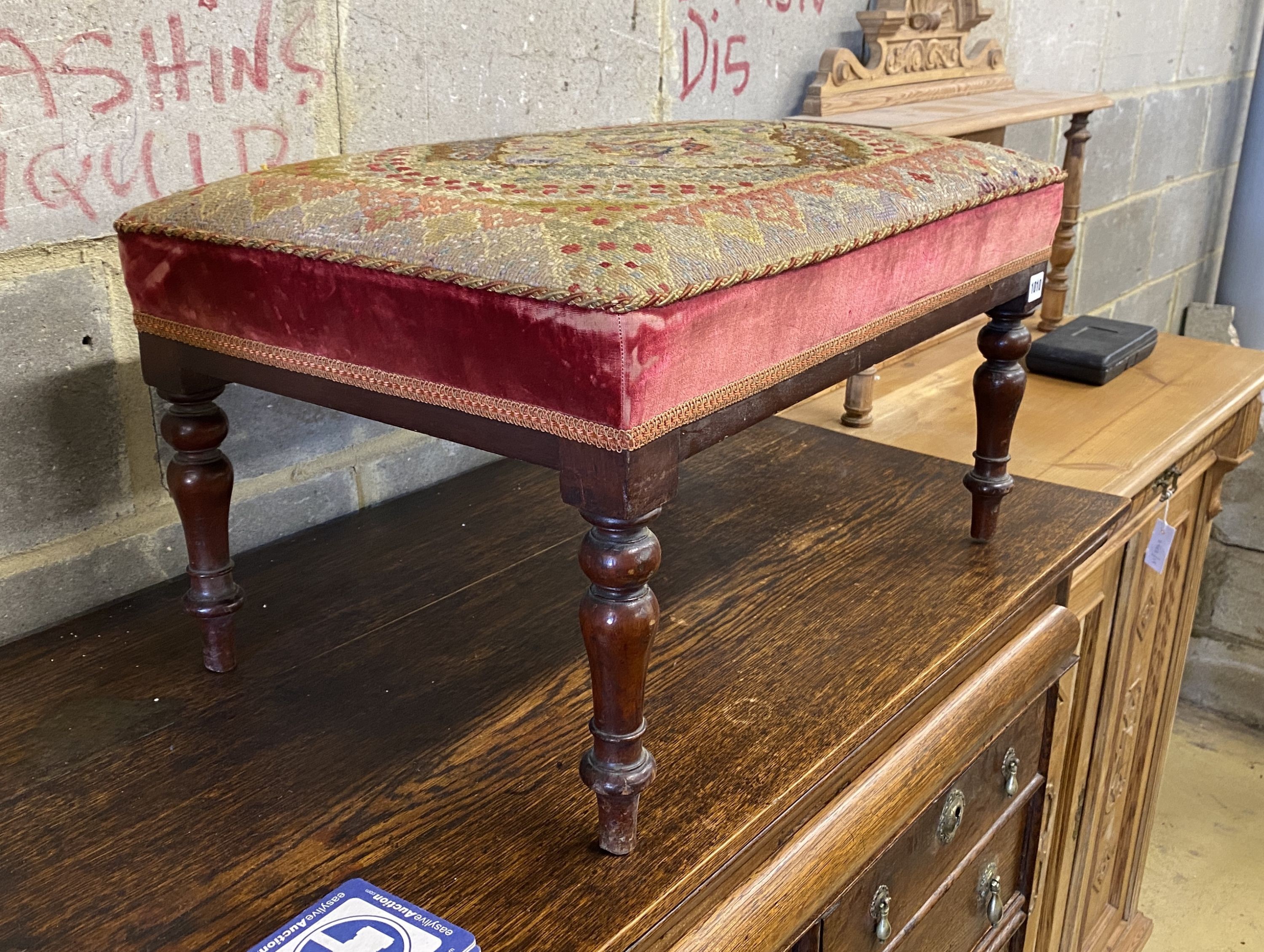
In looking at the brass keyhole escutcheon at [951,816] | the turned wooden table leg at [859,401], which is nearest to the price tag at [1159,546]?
the turned wooden table leg at [859,401]

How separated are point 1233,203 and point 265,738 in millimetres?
3639

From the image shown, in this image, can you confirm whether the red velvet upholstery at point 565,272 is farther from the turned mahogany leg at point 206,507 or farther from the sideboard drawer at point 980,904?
the sideboard drawer at point 980,904

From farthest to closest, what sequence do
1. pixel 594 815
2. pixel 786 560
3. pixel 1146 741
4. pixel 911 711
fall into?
pixel 1146 741
pixel 786 560
pixel 911 711
pixel 594 815

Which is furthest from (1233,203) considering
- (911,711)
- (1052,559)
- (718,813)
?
(718,813)

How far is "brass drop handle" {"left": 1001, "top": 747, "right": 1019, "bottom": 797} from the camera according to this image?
116 cm

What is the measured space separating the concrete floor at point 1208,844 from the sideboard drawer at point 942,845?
42.7 inches

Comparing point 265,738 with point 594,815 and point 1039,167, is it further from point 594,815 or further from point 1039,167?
point 1039,167

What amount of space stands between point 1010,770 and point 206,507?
2.60 feet

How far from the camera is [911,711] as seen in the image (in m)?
0.96

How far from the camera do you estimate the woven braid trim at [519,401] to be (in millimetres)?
664

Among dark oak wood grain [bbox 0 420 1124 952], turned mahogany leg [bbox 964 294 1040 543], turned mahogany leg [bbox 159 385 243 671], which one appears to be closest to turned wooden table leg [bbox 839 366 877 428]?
dark oak wood grain [bbox 0 420 1124 952]

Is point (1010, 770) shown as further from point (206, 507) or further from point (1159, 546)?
point (206, 507)

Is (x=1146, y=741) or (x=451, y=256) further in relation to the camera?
(x=1146, y=741)

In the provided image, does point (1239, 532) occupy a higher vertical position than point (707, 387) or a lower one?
lower
